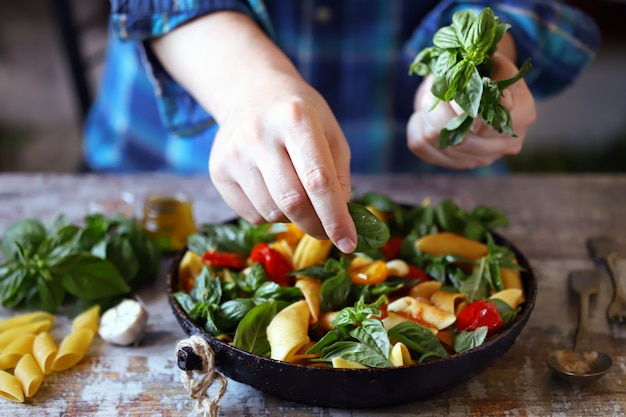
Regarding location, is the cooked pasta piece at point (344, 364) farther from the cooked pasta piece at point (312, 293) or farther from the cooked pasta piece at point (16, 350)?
the cooked pasta piece at point (16, 350)

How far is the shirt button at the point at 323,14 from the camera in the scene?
1.34 meters

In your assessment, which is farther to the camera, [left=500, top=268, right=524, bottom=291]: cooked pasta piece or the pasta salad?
[left=500, top=268, right=524, bottom=291]: cooked pasta piece

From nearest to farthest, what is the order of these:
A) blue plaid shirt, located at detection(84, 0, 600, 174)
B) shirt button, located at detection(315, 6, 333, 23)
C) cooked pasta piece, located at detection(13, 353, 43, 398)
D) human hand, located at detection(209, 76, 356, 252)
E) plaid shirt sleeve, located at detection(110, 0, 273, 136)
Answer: human hand, located at detection(209, 76, 356, 252)
cooked pasta piece, located at detection(13, 353, 43, 398)
plaid shirt sleeve, located at detection(110, 0, 273, 136)
blue plaid shirt, located at detection(84, 0, 600, 174)
shirt button, located at detection(315, 6, 333, 23)

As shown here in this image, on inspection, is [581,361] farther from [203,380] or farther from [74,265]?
[74,265]

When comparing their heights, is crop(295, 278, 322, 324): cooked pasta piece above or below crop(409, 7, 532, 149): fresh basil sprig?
below

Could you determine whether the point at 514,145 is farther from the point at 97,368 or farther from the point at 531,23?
the point at 97,368

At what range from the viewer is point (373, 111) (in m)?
1.46

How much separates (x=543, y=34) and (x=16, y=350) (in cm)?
100

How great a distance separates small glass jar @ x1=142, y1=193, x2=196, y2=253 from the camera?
113 cm

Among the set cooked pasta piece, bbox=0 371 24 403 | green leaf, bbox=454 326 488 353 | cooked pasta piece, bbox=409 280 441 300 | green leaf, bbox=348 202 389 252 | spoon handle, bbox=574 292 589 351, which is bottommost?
spoon handle, bbox=574 292 589 351

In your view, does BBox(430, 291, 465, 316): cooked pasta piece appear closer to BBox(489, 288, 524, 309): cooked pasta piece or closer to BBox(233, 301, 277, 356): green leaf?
BBox(489, 288, 524, 309): cooked pasta piece

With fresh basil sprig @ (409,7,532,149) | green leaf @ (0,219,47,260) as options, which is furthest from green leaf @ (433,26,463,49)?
green leaf @ (0,219,47,260)

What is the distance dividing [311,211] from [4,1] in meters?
2.95

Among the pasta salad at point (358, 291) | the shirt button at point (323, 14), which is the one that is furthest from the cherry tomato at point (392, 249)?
the shirt button at point (323, 14)
